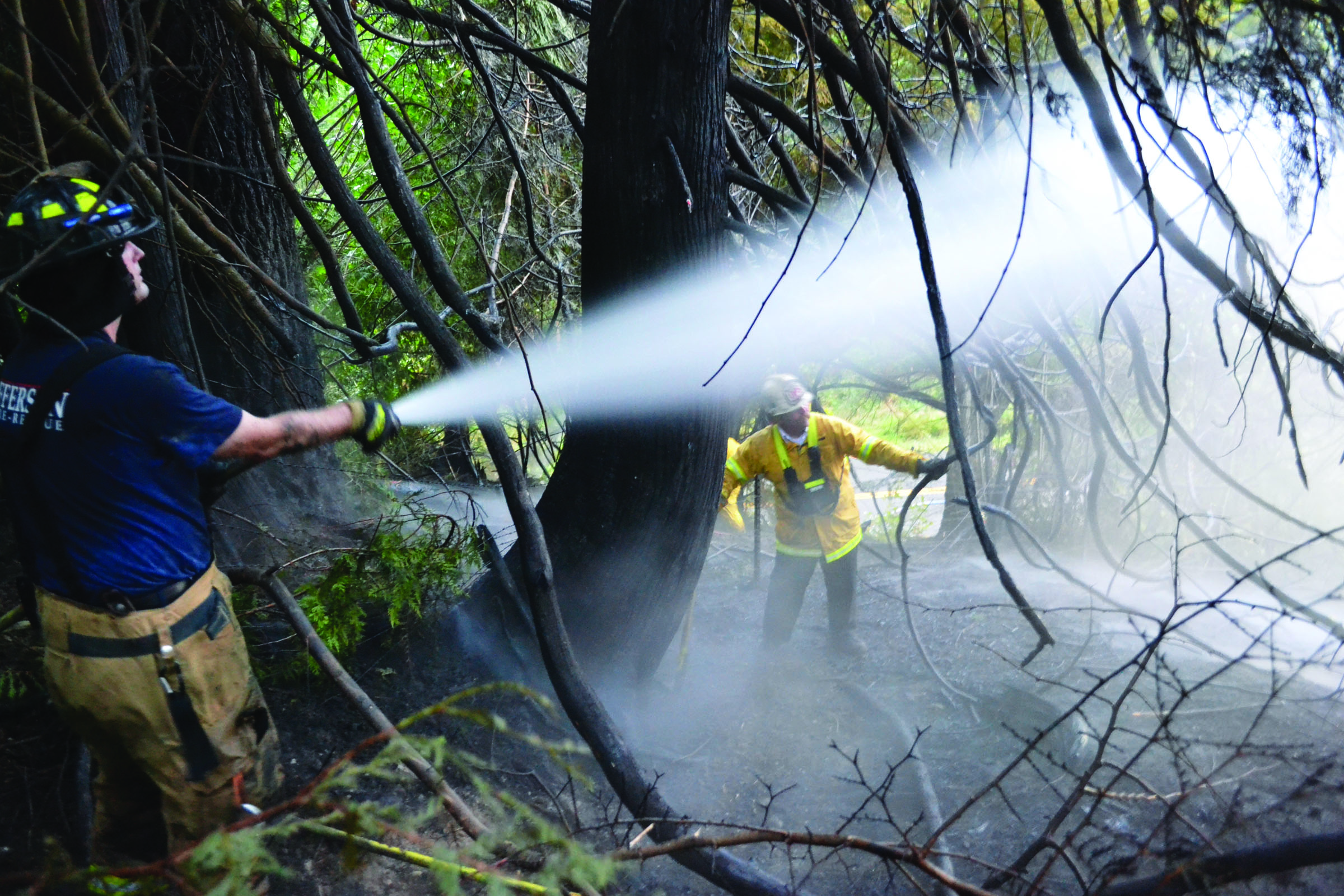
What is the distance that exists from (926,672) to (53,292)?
474 centimetres

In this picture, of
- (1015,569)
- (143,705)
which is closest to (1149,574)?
(1015,569)

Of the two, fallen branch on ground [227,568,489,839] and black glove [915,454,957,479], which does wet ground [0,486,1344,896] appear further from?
black glove [915,454,957,479]

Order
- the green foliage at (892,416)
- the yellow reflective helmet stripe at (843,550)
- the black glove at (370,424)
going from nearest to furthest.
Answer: the black glove at (370,424)
the yellow reflective helmet stripe at (843,550)
the green foliage at (892,416)

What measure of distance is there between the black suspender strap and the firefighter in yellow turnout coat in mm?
3501

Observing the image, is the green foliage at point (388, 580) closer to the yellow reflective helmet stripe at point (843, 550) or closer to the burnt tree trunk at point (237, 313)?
the burnt tree trunk at point (237, 313)

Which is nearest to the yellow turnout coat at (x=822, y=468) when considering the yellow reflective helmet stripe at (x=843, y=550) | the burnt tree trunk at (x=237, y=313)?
the yellow reflective helmet stripe at (x=843, y=550)

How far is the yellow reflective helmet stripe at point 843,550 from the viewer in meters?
5.38

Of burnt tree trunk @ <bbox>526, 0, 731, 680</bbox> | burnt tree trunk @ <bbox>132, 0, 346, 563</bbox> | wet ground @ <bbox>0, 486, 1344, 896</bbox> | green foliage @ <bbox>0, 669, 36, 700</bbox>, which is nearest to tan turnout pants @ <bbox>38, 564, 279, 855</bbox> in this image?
wet ground @ <bbox>0, 486, 1344, 896</bbox>

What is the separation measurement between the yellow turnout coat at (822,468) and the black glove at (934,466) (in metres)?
0.07

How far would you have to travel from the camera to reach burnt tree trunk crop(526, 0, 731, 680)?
2.89 metres

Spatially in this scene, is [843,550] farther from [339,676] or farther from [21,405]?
[21,405]

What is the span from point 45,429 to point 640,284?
75.1 inches

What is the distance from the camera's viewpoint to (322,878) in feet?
8.01

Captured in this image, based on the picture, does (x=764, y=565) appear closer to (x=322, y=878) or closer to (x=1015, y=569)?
(x=1015, y=569)
